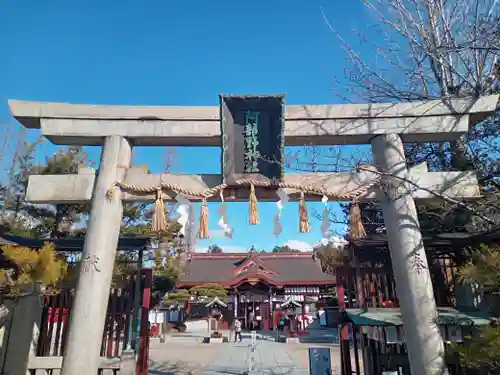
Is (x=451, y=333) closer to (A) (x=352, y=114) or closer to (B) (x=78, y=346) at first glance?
(A) (x=352, y=114)

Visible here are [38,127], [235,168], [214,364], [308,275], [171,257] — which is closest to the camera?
[235,168]

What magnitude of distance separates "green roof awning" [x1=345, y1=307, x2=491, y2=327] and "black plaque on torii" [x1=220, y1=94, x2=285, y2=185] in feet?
9.02

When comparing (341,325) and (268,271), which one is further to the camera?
(268,271)

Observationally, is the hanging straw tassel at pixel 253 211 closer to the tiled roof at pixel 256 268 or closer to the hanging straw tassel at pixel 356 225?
the hanging straw tassel at pixel 356 225

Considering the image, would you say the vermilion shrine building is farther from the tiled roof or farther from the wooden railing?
the wooden railing

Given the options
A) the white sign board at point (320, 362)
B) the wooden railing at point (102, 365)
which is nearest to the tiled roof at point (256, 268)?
the white sign board at point (320, 362)

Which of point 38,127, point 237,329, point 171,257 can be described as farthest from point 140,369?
point 237,329

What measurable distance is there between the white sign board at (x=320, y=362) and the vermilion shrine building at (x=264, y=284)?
16.6 meters

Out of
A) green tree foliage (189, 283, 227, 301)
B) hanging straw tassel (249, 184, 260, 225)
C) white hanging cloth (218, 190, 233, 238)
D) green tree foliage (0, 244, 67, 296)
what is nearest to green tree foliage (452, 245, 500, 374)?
hanging straw tassel (249, 184, 260, 225)

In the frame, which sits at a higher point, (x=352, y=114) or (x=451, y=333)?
(x=352, y=114)

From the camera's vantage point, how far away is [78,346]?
4152mm

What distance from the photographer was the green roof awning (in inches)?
198

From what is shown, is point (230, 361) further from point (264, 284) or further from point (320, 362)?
point (264, 284)

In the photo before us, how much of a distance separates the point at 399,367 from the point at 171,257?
1121cm
